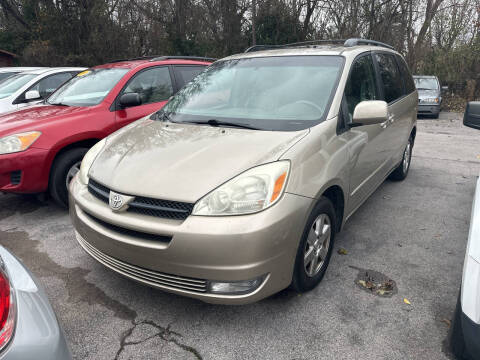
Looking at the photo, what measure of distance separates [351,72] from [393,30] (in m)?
18.9

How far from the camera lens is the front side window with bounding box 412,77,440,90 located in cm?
1314

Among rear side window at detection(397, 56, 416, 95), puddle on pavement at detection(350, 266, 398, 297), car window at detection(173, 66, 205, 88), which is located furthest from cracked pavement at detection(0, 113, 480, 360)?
car window at detection(173, 66, 205, 88)

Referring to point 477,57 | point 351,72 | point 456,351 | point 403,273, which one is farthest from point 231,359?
point 477,57

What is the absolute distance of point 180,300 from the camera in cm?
262

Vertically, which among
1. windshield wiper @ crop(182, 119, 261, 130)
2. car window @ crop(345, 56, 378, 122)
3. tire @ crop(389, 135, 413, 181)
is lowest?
tire @ crop(389, 135, 413, 181)

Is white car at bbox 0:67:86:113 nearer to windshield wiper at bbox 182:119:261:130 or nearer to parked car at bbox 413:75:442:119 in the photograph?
windshield wiper at bbox 182:119:261:130

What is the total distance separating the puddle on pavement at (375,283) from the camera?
2.72m

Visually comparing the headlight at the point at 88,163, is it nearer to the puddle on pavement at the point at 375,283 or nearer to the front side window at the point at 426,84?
the puddle on pavement at the point at 375,283

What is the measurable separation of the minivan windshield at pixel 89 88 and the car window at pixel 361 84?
290 centimetres

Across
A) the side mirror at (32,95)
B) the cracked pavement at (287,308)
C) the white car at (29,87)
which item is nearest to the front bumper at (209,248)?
the cracked pavement at (287,308)

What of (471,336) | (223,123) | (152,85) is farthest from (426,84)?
(471,336)

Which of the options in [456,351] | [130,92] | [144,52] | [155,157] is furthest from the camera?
[144,52]

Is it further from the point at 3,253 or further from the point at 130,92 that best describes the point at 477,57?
the point at 3,253

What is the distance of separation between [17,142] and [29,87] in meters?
3.49
